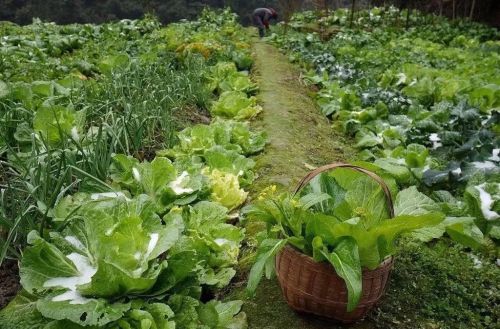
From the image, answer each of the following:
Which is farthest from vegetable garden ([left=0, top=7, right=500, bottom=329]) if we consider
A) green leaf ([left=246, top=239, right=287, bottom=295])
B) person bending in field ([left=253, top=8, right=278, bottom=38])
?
person bending in field ([left=253, top=8, right=278, bottom=38])

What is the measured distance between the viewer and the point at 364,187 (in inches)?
74.4

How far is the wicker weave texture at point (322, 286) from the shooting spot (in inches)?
65.5

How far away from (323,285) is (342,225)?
0.80 feet

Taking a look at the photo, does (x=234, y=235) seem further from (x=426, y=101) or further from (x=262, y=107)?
(x=426, y=101)

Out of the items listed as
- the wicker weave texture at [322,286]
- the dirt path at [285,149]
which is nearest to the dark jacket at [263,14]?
the dirt path at [285,149]

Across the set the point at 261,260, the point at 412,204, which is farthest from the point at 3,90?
the point at 412,204

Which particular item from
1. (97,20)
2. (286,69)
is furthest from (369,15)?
(97,20)

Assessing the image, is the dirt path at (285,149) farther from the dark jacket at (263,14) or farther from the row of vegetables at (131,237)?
the dark jacket at (263,14)

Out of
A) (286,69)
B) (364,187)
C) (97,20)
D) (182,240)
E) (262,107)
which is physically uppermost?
(364,187)

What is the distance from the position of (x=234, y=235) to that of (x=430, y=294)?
0.92m

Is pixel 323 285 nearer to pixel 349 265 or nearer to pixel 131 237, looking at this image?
pixel 349 265

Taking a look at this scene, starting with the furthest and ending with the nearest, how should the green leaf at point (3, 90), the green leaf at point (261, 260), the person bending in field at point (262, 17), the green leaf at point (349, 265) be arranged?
1. the person bending in field at point (262, 17)
2. the green leaf at point (3, 90)
3. the green leaf at point (261, 260)
4. the green leaf at point (349, 265)

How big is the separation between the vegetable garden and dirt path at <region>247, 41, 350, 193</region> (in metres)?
0.03

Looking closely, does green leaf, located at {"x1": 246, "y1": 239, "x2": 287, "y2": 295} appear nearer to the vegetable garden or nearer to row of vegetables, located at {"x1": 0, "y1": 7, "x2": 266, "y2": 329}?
the vegetable garden
